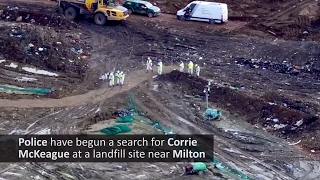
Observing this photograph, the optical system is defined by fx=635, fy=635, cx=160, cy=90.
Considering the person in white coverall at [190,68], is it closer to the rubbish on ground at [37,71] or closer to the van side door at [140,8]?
the rubbish on ground at [37,71]

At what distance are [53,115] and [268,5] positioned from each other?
2181 cm

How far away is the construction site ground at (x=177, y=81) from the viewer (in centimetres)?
2291

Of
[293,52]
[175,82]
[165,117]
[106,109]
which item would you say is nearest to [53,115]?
[106,109]

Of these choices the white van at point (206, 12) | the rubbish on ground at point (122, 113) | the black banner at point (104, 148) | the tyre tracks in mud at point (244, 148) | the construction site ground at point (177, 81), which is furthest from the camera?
the white van at point (206, 12)

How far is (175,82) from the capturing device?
29672mm

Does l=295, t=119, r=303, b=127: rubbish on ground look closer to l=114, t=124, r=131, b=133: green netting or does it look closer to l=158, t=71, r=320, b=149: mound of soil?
l=158, t=71, r=320, b=149: mound of soil

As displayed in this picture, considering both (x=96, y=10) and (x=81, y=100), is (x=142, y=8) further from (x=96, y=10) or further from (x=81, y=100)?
(x=81, y=100)

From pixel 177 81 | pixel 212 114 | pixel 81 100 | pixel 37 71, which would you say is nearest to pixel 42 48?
pixel 37 71

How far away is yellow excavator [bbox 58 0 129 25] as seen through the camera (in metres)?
37.0

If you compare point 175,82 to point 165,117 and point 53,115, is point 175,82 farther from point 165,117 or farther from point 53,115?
point 53,115

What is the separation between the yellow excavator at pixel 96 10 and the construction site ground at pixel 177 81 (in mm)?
552

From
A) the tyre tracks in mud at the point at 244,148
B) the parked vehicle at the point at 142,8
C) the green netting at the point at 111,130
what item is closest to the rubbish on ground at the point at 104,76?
the tyre tracks in mud at the point at 244,148

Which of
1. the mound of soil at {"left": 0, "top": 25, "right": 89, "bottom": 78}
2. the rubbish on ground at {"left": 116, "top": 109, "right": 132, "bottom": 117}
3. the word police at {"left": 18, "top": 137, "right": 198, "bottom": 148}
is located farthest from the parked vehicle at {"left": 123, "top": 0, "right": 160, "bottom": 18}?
the word police at {"left": 18, "top": 137, "right": 198, "bottom": 148}

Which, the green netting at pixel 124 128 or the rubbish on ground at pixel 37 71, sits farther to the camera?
the rubbish on ground at pixel 37 71
